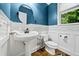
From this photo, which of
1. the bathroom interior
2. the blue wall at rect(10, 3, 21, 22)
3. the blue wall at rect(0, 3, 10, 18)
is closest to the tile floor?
the bathroom interior

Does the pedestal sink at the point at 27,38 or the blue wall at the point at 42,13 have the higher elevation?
the blue wall at the point at 42,13

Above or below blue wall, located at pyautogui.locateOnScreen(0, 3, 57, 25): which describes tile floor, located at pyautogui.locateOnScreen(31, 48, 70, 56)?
below

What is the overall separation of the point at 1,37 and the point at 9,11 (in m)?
0.40

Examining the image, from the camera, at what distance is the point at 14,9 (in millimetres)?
1958

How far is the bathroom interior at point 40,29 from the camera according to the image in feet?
6.33

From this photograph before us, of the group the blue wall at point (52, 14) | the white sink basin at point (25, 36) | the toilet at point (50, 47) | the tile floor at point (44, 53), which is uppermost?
the blue wall at point (52, 14)

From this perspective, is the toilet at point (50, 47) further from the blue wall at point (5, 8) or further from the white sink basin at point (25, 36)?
the blue wall at point (5, 8)

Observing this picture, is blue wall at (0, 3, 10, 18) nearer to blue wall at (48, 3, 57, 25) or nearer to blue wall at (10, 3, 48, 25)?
blue wall at (10, 3, 48, 25)

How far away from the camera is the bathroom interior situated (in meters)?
1.93

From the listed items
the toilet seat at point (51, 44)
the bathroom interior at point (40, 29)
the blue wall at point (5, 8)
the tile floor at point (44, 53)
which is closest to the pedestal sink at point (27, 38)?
the bathroom interior at point (40, 29)

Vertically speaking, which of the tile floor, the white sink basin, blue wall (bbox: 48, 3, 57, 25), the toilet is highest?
blue wall (bbox: 48, 3, 57, 25)

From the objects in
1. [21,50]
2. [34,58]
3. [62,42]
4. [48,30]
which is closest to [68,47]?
[62,42]

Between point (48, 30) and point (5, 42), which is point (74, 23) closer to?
point (48, 30)

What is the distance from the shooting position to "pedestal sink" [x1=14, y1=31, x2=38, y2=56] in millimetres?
1965
